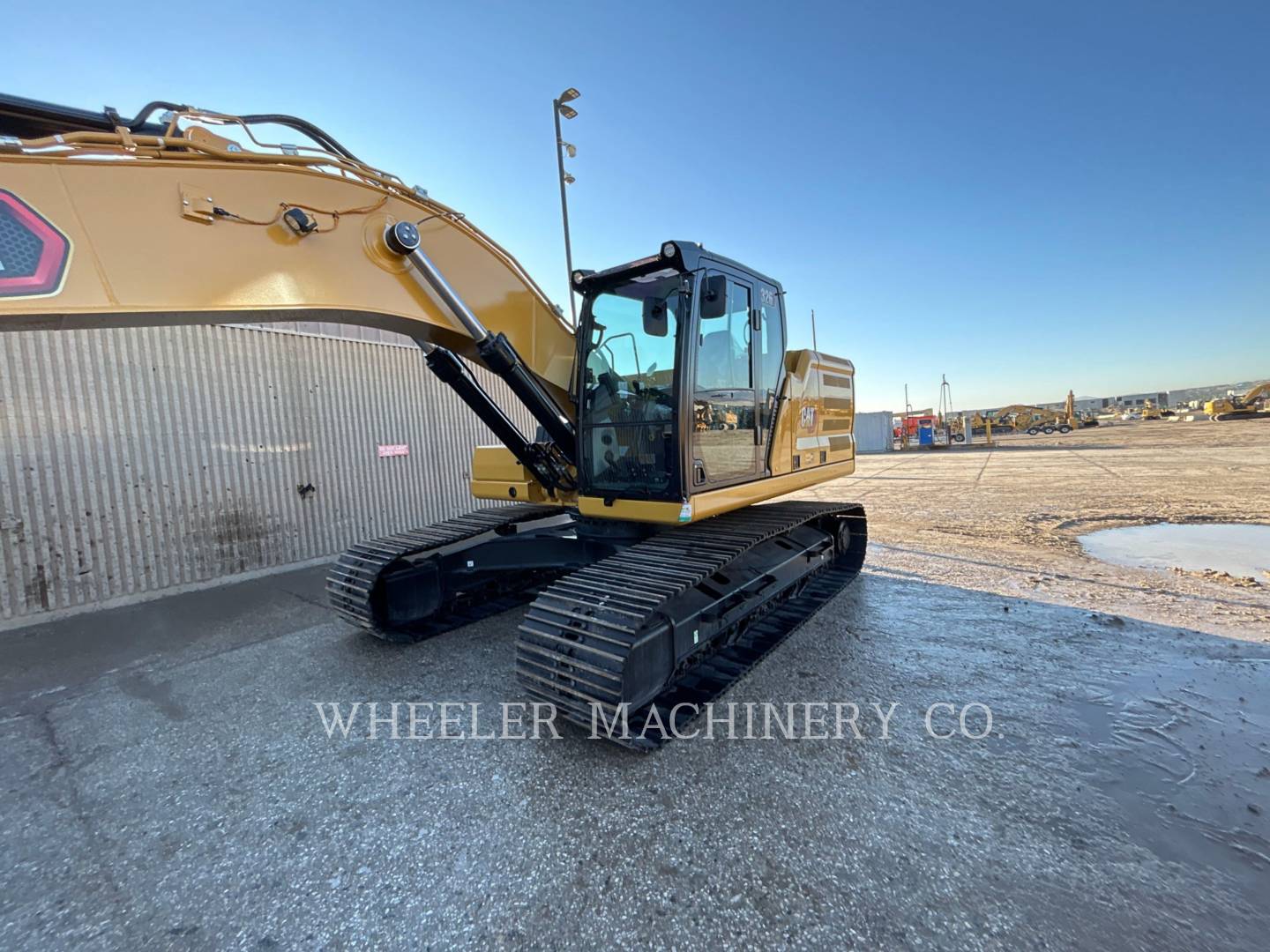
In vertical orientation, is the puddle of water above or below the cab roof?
below

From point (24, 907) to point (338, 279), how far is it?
274 cm

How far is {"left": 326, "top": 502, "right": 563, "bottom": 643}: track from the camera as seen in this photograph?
14.0 ft

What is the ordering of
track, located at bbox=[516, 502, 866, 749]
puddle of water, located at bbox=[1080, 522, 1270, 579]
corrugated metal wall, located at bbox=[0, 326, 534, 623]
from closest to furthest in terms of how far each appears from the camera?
1. track, located at bbox=[516, 502, 866, 749]
2. corrugated metal wall, located at bbox=[0, 326, 534, 623]
3. puddle of water, located at bbox=[1080, 522, 1270, 579]

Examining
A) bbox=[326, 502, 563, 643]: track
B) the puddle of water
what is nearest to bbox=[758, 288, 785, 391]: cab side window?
bbox=[326, 502, 563, 643]: track

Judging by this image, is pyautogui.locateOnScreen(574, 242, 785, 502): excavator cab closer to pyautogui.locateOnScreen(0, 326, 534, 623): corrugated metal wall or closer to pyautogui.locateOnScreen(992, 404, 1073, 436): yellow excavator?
pyautogui.locateOnScreen(0, 326, 534, 623): corrugated metal wall

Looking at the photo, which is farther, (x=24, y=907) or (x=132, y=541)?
(x=132, y=541)

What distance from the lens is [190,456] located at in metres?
6.35

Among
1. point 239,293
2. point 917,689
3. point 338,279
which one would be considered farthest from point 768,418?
point 239,293

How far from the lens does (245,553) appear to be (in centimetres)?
676

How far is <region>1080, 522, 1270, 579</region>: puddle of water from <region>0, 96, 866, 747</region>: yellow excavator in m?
3.60

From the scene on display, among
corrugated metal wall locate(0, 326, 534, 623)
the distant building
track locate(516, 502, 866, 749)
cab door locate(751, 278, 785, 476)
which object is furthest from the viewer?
the distant building

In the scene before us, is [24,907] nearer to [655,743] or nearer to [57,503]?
[655,743]

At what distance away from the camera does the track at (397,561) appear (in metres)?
4.27

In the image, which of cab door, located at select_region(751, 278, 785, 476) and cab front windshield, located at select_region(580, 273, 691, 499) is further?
cab door, located at select_region(751, 278, 785, 476)
